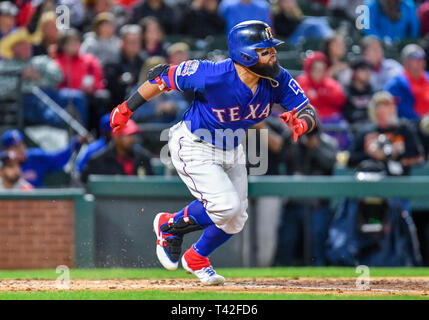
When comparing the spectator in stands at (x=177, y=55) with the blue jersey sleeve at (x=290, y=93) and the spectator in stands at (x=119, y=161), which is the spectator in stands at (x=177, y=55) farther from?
the blue jersey sleeve at (x=290, y=93)

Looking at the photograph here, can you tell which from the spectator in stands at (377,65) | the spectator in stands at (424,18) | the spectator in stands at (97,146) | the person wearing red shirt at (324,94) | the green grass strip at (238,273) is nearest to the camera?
the green grass strip at (238,273)

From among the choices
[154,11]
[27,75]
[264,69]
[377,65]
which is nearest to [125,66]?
[27,75]

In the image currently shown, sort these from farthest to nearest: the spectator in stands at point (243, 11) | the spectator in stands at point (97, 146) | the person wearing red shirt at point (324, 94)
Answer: the spectator in stands at point (243, 11) < the person wearing red shirt at point (324, 94) < the spectator in stands at point (97, 146)

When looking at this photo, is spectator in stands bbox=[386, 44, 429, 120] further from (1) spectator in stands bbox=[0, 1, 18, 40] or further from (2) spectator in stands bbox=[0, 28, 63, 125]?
(1) spectator in stands bbox=[0, 1, 18, 40]

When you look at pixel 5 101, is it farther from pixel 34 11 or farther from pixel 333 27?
pixel 333 27

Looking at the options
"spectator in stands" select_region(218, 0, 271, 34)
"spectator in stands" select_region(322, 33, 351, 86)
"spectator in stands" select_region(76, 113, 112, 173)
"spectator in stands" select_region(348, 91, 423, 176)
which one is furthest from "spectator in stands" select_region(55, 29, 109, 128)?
"spectator in stands" select_region(348, 91, 423, 176)

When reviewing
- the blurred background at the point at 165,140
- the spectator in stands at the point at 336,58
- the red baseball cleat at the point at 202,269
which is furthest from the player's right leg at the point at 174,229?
the spectator in stands at the point at 336,58
